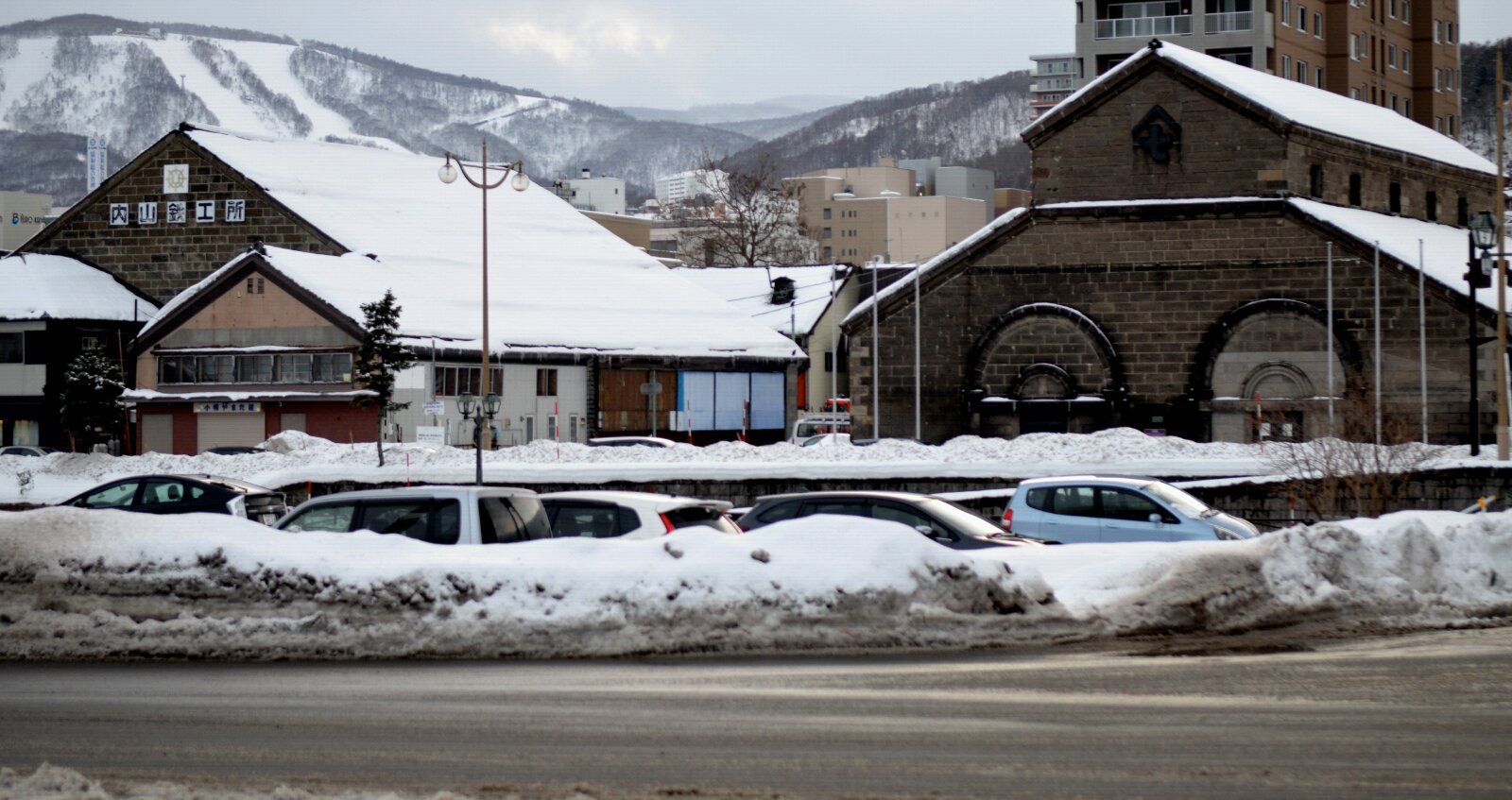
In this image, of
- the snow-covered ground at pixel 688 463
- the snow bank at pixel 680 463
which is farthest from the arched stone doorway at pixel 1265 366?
the snow-covered ground at pixel 688 463

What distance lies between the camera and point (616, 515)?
2158 cm

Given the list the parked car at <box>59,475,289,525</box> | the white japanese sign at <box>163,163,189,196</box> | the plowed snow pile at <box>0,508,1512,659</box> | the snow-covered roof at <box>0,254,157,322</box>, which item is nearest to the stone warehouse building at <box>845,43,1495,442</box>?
the parked car at <box>59,475,289,525</box>

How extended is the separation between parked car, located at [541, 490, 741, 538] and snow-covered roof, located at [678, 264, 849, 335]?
5925cm

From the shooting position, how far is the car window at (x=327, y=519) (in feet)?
64.2

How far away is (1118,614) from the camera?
17828 millimetres

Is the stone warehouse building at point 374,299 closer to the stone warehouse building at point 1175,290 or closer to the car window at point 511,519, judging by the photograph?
the stone warehouse building at point 1175,290

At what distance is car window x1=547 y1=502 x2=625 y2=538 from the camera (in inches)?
846

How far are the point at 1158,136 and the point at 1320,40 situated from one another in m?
39.2

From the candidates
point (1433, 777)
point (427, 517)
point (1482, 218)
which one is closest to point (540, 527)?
point (427, 517)

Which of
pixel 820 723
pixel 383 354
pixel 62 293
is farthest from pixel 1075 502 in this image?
pixel 62 293

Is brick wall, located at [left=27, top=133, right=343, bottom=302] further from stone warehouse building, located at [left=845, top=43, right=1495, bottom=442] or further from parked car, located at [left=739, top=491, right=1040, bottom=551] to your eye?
parked car, located at [left=739, top=491, right=1040, bottom=551]

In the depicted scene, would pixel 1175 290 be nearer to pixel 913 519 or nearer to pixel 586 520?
pixel 913 519

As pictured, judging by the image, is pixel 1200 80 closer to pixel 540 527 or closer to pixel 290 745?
pixel 540 527

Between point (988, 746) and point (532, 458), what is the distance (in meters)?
31.9
